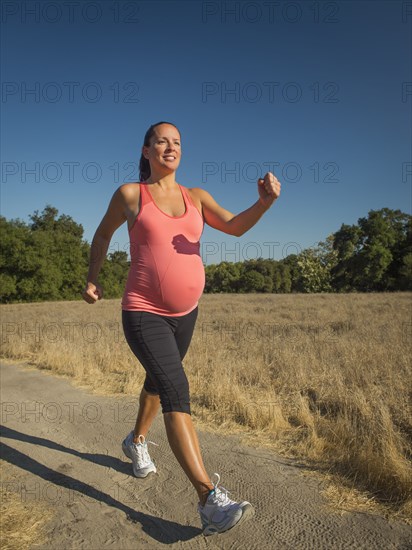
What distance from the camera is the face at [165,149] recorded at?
250cm

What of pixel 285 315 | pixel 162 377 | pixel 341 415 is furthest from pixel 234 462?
pixel 285 315

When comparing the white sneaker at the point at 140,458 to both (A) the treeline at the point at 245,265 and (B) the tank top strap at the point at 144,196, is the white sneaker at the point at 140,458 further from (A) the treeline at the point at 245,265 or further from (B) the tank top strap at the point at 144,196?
(A) the treeline at the point at 245,265

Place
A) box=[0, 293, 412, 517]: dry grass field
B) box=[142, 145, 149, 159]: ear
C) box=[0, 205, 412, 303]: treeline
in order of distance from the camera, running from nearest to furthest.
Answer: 1. box=[142, 145, 149, 159]: ear
2. box=[0, 293, 412, 517]: dry grass field
3. box=[0, 205, 412, 303]: treeline

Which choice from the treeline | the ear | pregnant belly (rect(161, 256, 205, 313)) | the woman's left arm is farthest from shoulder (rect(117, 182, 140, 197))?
the treeline

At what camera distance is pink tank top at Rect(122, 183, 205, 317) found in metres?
2.32

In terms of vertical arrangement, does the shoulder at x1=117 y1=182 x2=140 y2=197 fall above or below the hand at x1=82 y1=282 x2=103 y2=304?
above

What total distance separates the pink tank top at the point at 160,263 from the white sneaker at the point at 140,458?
114cm

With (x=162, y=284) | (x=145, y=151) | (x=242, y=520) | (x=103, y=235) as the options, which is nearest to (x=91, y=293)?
(x=103, y=235)

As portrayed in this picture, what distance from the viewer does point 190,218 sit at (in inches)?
95.8

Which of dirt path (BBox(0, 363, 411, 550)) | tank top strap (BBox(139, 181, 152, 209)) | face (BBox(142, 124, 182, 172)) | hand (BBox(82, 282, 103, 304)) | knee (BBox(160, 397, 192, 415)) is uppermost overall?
face (BBox(142, 124, 182, 172))

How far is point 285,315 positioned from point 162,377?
42.8 feet

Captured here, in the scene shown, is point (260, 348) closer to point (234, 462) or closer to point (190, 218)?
point (234, 462)

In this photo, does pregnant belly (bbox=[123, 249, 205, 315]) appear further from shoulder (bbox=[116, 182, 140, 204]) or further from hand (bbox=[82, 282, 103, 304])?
shoulder (bbox=[116, 182, 140, 204])

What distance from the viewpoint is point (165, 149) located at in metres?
2.51
